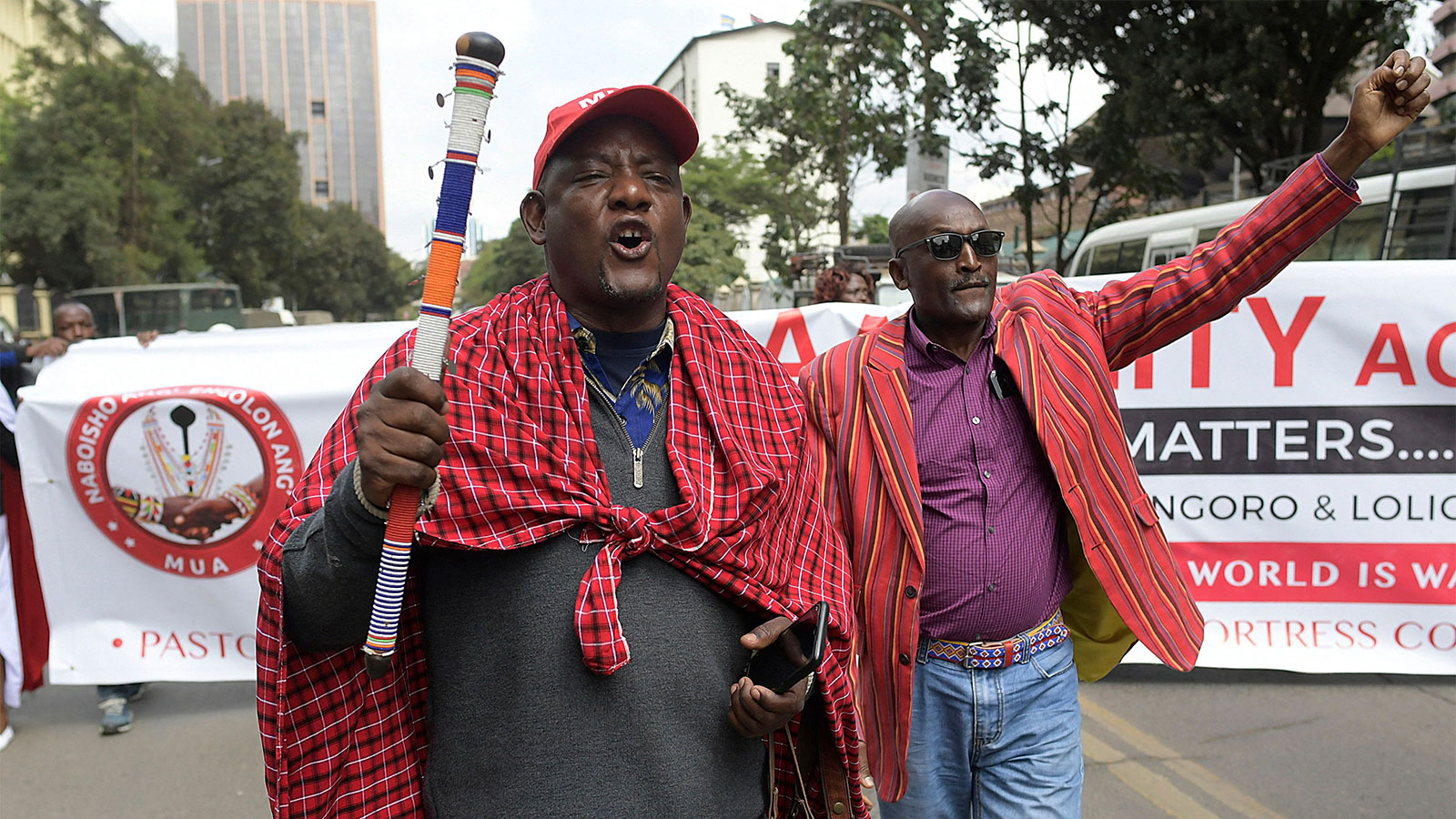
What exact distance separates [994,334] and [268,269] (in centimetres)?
5143

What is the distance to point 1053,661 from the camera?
245 centimetres

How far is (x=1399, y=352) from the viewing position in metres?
4.70

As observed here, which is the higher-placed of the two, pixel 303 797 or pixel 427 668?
pixel 427 668

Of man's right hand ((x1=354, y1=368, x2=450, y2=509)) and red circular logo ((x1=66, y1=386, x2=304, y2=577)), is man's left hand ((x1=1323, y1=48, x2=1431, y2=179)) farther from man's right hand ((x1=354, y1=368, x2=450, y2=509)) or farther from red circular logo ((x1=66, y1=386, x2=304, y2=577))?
red circular logo ((x1=66, y1=386, x2=304, y2=577))

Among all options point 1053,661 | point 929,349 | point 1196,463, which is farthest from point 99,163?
point 1053,661

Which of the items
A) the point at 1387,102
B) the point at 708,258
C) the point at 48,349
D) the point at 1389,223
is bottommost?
the point at 48,349

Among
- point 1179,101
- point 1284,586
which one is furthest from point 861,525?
point 1179,101

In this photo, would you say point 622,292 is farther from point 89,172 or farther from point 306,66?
point 306,66

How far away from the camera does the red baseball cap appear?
176 centimetres

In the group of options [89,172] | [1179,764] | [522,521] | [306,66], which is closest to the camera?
[522,521]

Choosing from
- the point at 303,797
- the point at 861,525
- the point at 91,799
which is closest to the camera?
the point at 303,797

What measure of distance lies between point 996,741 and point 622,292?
1.39 meters

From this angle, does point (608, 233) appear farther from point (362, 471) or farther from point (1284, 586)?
point (1284, 586)

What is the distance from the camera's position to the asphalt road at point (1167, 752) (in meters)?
4.05
